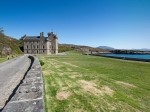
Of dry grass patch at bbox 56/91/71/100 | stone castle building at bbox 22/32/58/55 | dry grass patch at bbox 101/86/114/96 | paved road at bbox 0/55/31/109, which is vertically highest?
stone castle building at bbox 22/32/58/55

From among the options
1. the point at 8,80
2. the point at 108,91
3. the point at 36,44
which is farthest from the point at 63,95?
the point at 36,44

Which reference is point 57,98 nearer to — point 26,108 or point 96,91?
point 96,91

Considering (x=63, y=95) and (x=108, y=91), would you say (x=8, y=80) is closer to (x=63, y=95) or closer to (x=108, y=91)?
(x=63, y=95)

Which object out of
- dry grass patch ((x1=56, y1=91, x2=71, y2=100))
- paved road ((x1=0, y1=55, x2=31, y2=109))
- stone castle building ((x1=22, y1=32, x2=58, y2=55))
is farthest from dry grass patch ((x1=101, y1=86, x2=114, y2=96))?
stone castle building ((x1=22, y1=32, x2=58, y2=55))

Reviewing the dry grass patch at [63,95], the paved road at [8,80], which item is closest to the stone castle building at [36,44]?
the paved road at [8,80]

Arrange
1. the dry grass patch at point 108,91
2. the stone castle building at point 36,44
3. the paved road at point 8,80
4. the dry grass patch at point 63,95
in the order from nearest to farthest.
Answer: the dry grass patch at point 63,95 < the dry grass patch at point 108,91 < the paved road at point 8,80 < the stone castle building at point 36,44

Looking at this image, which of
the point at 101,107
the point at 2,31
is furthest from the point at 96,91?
the point at 2,31

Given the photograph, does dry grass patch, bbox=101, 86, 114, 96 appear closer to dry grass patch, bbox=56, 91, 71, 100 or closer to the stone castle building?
dry grass patch, bbox=56, 91, 71, 100

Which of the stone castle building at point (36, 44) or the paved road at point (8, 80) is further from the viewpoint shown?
the stone castle building at point (36, 44)

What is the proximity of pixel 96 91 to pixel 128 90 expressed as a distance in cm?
219

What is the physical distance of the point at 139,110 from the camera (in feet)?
22.8

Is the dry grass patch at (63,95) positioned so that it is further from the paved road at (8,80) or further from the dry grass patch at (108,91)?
the paved road at (8,80)

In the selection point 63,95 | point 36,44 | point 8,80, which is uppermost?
point 36,44

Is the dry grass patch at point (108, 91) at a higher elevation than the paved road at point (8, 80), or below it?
higher
